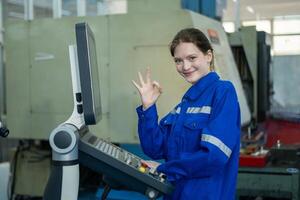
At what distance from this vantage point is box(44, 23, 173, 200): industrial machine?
4.00ft

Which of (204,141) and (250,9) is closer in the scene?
(204,141)

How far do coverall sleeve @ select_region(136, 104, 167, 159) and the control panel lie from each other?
6.5 inches

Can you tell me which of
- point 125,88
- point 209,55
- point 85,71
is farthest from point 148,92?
point 125,88

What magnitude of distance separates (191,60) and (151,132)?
0.31m

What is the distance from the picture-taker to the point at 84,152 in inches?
50.1

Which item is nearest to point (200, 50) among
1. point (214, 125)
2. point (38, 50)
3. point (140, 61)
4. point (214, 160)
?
point (214, 125)

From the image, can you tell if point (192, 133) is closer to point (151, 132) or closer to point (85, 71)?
point (151, 132)

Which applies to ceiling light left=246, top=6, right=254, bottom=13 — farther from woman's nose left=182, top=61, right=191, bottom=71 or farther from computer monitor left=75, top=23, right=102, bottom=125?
computer monitor left=75, top=23, right=102, bottom=125

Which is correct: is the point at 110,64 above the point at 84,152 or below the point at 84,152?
above

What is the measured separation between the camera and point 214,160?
1.31 meters

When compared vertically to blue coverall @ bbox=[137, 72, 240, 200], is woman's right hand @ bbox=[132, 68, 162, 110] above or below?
above

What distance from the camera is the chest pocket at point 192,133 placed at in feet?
4.63

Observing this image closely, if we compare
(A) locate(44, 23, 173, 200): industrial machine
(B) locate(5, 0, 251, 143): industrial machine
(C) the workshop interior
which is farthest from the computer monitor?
(B) locate(5, 0, 251, 143): industrial machine

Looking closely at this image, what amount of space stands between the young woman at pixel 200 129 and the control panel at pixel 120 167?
48 millimetres
